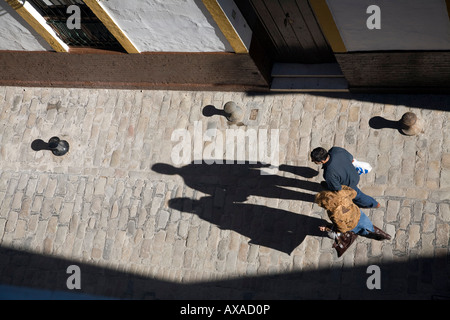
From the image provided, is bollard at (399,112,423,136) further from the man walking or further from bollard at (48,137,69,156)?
bollard at (48,137,69,156)

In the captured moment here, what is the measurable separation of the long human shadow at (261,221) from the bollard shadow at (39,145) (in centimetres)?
316

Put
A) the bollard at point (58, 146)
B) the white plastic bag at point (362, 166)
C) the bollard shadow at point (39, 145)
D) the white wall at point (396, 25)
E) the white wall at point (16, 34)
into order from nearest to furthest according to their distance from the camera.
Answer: the white wall at point (396, 25), the white plastic bag at point (362, 166), the white wall at point (16, 34), the bollard at point (58, 146), the bollard shadow at point (39, 145)

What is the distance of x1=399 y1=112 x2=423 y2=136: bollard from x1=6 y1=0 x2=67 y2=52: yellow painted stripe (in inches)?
247

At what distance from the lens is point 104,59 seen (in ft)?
33.4

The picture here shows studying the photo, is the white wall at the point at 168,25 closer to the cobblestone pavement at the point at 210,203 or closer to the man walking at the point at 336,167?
the cobblestone pavement at the point at 210,203

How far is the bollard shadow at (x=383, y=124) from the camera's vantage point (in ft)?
29.3

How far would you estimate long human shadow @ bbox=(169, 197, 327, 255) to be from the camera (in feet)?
28.3

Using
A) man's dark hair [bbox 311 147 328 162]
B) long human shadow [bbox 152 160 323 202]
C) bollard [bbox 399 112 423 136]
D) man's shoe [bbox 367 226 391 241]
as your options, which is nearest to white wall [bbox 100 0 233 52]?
long human shadow [bbox 152 160 323 202]

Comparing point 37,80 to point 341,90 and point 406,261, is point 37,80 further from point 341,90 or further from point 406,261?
point 406,261

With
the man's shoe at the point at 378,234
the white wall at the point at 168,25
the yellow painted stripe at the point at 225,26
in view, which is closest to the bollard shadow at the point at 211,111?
the white wall at the point at 168,25

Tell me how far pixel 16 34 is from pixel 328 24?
5.87m

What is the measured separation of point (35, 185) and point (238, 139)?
3.97 metres
